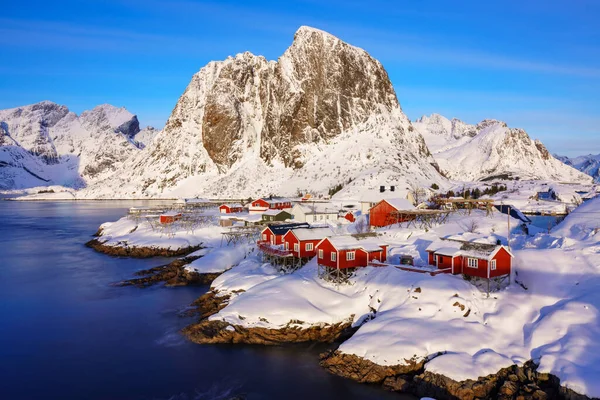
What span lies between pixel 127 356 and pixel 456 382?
58.3 ft

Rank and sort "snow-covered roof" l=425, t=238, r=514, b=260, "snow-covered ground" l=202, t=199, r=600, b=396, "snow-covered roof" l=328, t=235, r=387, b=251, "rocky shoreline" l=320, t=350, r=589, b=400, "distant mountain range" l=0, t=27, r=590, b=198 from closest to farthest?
1. "rocky shoreline" l=320, t=350, r=589, b=400
2. "snow-covered ground" l=202, t=199, r=600, b=396
3. "snow-covered roof" l=425, t=238, r=514, b=260
4. "snow-covered roof" l=328, t=235, r=387, b=251
5. "distant mountain range" l=0, t=27, r=590, b=198

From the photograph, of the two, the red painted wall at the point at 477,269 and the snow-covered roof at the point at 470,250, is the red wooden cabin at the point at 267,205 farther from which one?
the red painted wall at the point at 477,269

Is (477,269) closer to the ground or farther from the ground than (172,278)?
farther from the ground

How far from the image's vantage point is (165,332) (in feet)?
95.2

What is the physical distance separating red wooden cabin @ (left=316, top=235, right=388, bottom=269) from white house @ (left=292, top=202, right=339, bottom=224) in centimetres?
2650

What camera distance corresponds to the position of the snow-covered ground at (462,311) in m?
22.0

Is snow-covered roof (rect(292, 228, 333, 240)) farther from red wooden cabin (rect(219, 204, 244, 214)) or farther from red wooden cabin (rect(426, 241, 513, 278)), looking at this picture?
red wooden cabin (rect(219, 204, 244, 214))

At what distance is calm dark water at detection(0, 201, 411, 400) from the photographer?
70.8ft

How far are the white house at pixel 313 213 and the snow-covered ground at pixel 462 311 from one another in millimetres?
25414

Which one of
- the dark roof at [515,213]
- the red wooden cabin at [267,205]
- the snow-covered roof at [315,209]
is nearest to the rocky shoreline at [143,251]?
the snow-covered roof at [315,209]

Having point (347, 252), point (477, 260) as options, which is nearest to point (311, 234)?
point (347, 252)

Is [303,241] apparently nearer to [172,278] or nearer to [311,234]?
[311,234]

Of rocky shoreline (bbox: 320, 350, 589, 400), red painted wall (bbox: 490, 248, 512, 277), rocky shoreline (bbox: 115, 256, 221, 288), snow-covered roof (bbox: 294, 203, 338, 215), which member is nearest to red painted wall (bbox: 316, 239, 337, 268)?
rocky shoreline (bbox: 320, 350, 589, 400)

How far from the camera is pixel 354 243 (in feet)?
112
